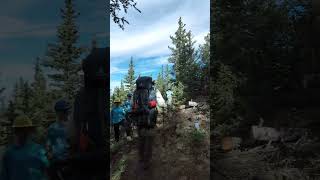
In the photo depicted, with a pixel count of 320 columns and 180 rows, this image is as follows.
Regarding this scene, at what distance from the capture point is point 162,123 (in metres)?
4.89

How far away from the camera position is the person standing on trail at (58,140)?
13.4 feet

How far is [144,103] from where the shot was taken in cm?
483

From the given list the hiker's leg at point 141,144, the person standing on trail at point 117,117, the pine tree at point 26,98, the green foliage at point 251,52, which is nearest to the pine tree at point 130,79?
the person standing on trail at point 117,117

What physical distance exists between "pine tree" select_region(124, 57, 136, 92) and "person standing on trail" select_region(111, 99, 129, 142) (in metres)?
0.20

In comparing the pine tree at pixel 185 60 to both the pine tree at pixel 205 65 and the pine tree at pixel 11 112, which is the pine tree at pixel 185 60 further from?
the pine tree at pixel 11 112

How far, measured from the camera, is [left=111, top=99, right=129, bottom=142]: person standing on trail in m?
4.59

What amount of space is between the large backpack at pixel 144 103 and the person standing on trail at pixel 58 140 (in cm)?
85

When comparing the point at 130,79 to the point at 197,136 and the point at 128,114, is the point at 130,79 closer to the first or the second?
the point at 128,114

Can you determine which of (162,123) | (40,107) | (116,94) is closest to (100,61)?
(116,94)

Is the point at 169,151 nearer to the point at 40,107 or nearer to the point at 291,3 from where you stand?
Answer: the point at 40,107

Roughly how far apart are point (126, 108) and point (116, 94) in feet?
0.76

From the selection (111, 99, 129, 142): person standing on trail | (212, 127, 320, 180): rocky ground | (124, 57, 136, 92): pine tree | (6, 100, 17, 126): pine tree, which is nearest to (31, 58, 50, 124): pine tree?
(6, 100, 17, 126): pine tree

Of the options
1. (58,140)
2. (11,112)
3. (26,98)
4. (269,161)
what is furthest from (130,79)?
(269,161)

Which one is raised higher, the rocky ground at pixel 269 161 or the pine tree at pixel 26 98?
the pine tree at pixel 26 98
